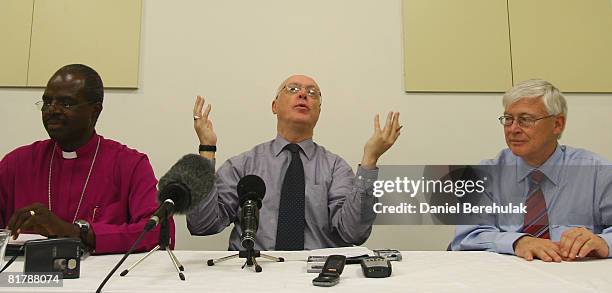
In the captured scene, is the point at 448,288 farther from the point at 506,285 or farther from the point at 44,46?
the point at 44,46

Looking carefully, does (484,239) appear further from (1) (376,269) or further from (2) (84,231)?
(2) (84,231)

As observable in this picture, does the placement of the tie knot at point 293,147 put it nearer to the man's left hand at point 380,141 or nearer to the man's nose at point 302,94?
the man's nose at point 302,94

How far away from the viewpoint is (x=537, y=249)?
4.44ft

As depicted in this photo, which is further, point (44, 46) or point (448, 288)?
point (44, 46)

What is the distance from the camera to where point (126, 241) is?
56.2 inches

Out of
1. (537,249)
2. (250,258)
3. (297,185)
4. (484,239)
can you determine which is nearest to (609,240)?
(537,249)

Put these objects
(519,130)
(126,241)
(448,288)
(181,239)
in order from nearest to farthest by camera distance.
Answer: (448,288)
(126,241)
(519,130)
(181,239)

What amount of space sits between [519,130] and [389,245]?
1.00 m

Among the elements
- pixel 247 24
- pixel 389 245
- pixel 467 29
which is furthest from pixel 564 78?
pixel 247 24

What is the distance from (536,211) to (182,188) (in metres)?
1.40

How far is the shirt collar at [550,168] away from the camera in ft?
6.03

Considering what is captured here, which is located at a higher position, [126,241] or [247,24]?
[247,24]

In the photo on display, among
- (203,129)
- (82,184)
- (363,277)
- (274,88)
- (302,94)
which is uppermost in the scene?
(274,88)

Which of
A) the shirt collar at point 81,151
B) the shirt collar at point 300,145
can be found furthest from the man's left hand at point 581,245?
the shirt collar at point 81,151
